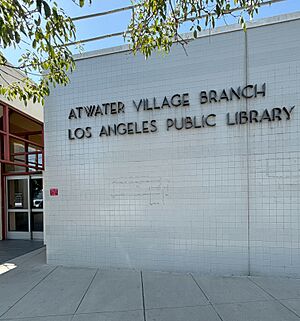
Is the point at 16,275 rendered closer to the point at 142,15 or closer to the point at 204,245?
the point at 204,245

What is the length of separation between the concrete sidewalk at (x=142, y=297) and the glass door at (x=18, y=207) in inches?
152

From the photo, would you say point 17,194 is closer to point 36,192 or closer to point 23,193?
point 23,193

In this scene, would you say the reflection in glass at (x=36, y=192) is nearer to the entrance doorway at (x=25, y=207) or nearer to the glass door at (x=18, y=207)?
the entrance doorway at (x=25, y=207)

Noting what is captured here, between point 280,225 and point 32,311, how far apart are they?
4.05m

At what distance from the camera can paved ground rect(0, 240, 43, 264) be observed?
245 inches

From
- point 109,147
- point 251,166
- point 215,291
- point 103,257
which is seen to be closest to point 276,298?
point 215,291

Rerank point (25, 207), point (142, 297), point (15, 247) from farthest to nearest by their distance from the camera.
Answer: point (25, 207) → point (15, 247) → point (142, 297)

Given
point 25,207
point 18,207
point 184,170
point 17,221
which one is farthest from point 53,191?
point 17,221

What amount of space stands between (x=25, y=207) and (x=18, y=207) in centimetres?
27

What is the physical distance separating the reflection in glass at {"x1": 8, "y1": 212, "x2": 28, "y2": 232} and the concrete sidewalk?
3.87 metres

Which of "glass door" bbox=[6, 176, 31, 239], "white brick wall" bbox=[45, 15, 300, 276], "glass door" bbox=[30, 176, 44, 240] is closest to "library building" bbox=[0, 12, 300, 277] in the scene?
"white brick wall" bbox=[45, 15, 300, 276]

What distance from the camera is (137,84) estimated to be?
16.8ft

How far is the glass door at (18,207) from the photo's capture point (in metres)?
8.44

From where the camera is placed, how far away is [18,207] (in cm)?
856
